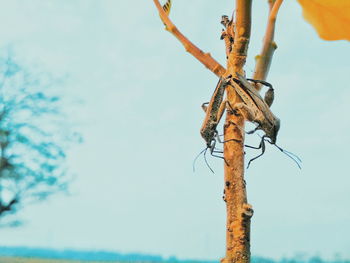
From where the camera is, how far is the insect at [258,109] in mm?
473

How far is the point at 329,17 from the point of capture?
20.1 inches

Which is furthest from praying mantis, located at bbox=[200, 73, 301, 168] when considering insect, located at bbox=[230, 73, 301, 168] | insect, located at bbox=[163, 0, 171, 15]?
insect, located at bbox=[163, 0, 171, 15]

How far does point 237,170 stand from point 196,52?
0.57 ft

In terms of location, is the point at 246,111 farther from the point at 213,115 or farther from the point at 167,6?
the point at 167,6

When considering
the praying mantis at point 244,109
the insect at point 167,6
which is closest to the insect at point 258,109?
the praying mantis at point 244,109

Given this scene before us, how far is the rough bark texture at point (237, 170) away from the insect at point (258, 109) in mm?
14

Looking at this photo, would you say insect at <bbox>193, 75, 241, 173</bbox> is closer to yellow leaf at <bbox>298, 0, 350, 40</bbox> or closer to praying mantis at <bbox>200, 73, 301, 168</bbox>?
praying mantis at <bbox>200, 73, 301, 168</bbox>

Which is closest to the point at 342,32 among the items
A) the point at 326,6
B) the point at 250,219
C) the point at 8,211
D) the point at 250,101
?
A: the point at 326,6

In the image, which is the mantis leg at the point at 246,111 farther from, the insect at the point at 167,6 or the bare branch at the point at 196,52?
the insect at the point at 167,6

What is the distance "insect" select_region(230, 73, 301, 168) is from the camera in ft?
1.55

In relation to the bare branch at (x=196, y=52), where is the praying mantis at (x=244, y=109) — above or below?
below

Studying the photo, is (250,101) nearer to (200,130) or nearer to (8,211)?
(200,130)

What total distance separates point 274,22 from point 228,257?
1.05 ft

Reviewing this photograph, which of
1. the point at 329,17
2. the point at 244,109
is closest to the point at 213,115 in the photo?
the point at 244,109
